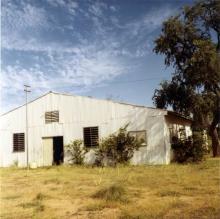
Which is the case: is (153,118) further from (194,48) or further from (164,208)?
(164,208)

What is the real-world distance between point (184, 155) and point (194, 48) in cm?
829

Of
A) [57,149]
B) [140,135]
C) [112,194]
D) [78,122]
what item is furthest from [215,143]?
[112,194]

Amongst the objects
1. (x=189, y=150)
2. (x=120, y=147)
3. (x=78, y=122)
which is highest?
(x=78, y=122)

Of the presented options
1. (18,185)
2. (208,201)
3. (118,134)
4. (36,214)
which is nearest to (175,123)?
(118,134)

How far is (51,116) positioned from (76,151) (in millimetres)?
3434

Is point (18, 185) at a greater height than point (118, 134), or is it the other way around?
point (118, 134)

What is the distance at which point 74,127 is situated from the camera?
2419cm

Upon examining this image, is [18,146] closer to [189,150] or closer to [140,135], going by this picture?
[140,135]

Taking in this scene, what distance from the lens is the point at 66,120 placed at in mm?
24547

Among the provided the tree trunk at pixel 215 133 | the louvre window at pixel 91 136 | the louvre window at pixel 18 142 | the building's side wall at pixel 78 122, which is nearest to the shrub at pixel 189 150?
the building's side wall at pixel 78 122

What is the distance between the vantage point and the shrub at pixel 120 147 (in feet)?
72.2

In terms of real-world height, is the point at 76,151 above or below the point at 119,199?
above

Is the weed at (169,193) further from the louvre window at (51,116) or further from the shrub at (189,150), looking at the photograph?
the louvre window at (51,116)

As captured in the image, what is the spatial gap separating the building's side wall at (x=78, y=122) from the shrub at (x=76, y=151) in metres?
0.45
